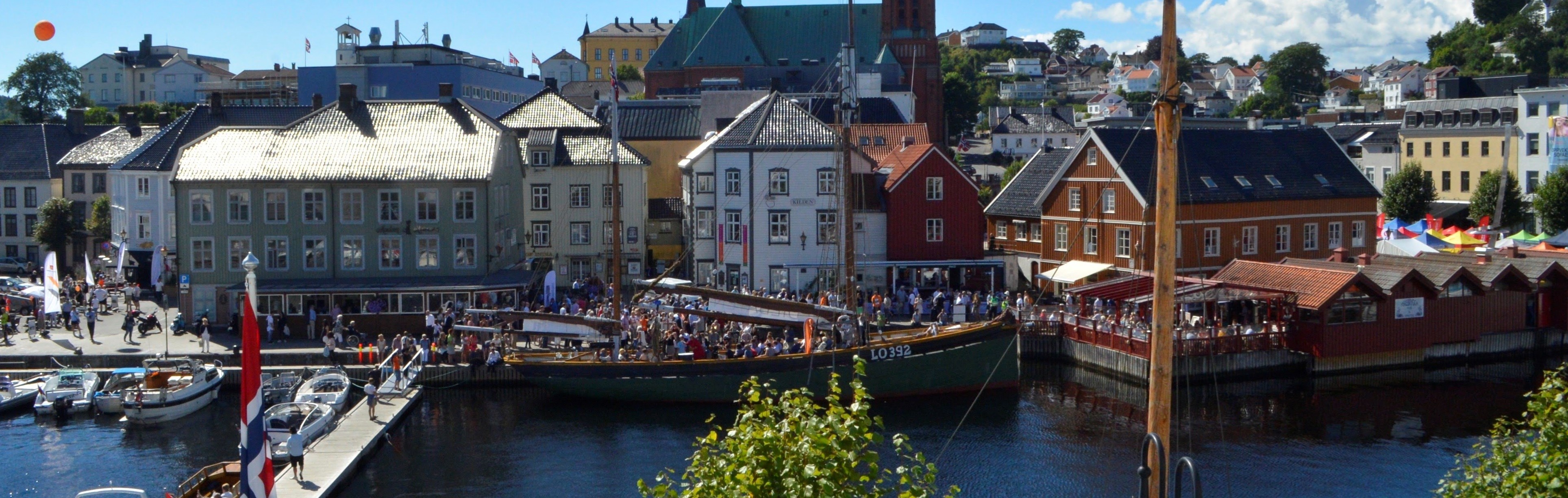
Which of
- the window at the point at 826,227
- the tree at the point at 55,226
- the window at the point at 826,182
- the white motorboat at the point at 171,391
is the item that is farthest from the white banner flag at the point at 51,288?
the window at the point at 826,182

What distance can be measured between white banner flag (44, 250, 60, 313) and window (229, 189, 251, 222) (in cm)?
572

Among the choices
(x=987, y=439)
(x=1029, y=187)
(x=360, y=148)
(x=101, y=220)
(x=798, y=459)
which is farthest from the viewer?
(x=101, y=220)

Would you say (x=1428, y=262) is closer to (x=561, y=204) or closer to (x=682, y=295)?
(x=682, y=295)

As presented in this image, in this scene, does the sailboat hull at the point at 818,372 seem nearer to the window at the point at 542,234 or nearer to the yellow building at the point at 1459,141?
the window at the point at 542,234

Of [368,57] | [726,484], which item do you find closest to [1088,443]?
[726,484]

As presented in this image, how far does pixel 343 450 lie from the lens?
1261 inches

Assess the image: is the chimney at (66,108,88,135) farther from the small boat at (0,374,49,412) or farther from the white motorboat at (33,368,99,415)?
the white motorboat at (33,368,99,415)

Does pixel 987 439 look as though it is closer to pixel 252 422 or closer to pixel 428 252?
pixel 252 422

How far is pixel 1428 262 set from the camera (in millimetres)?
44875

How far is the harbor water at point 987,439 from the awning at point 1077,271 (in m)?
6.38

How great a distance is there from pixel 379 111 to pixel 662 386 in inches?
771

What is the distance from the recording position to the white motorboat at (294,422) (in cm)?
3150

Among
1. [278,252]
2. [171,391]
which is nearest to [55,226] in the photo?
[278,252]

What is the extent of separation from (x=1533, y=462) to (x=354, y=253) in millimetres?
39863
